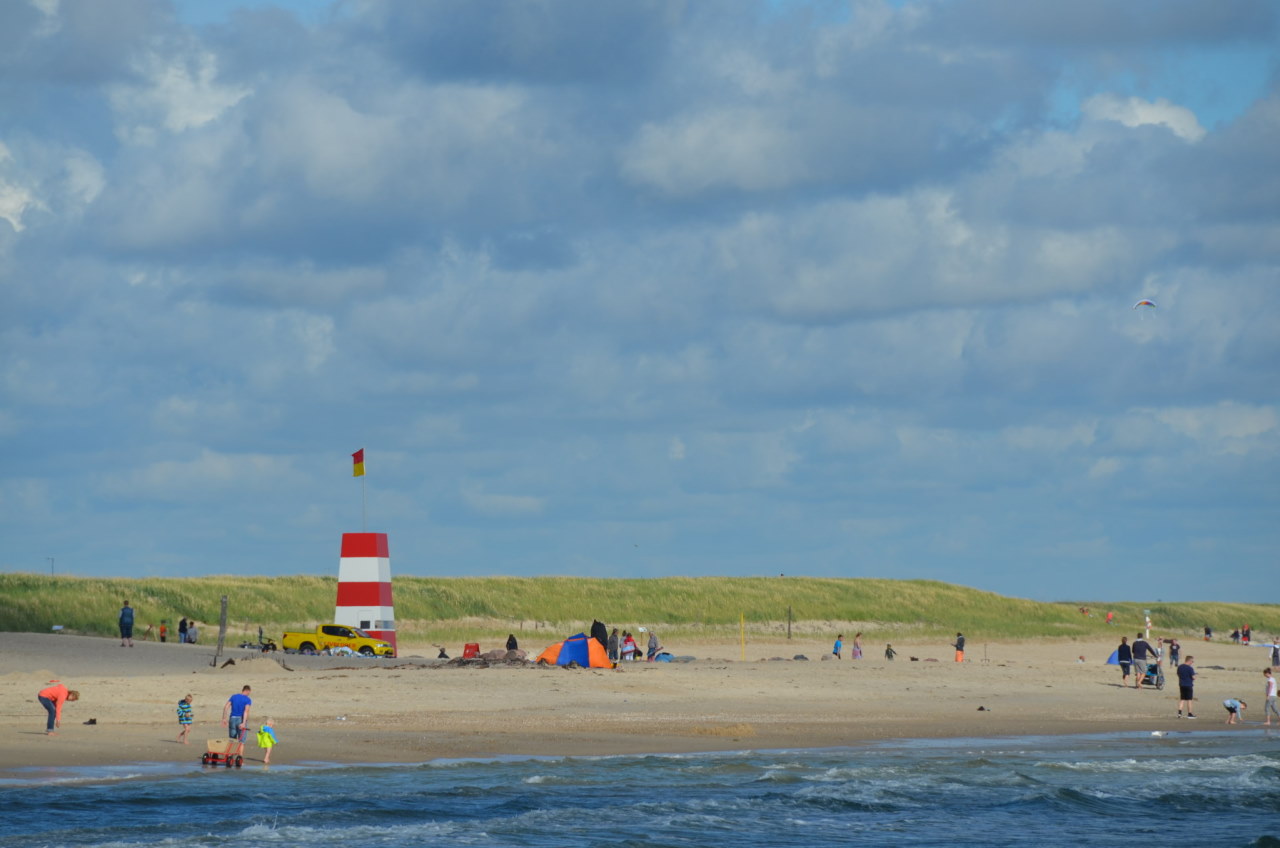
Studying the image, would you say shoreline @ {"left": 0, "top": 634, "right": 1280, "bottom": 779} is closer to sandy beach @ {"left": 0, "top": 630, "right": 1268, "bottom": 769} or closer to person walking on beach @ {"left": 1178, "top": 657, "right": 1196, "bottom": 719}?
sandy beach @ {"left": 0, "top": 630, "right": 1268, "bottom": 769}

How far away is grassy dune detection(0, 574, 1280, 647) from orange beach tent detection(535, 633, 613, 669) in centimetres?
1674

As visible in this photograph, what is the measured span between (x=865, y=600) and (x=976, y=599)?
11.4m

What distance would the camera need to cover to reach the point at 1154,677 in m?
43.2

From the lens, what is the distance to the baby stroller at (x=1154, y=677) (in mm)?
41906

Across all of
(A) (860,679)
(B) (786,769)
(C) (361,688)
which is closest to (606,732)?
(B) (786,769)

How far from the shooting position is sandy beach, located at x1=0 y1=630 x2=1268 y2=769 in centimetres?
2741

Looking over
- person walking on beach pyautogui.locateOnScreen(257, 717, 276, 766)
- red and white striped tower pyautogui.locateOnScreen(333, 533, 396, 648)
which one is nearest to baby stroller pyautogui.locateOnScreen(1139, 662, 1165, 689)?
red and white striped tower pyautogui.locateOnScreen(333, 533, 396, 648)

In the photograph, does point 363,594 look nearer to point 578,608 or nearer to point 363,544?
point 363,544

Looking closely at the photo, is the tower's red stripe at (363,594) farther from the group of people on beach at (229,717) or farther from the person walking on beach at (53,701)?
the person walking on beach at (53,701)

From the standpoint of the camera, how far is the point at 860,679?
1623 inches

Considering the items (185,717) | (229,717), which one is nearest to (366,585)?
(185,717)

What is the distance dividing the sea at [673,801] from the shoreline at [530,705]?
5.62 ft

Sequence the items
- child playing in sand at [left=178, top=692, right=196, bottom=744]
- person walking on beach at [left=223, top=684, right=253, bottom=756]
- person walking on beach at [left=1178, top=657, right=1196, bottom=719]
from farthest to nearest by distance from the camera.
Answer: person walking on beach at [left=1178, top=657, right=1196, bottom=719], child playing in sand at [left=178, top=692, right=196, bottom=744], person walking on beach at [left=223, top=684, right=253, bottom=756]

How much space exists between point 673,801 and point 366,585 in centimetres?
2289
